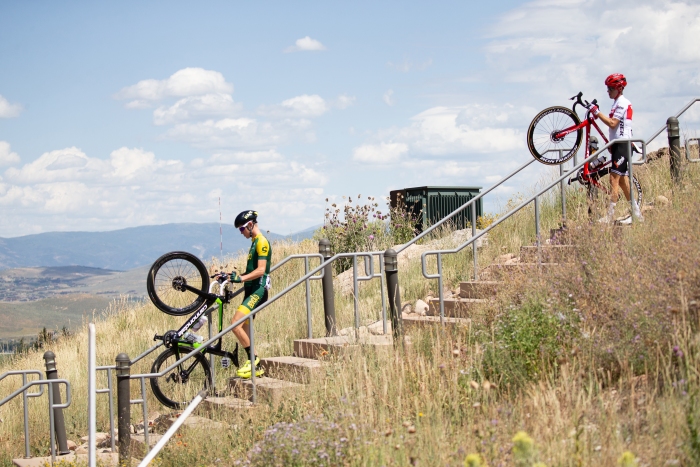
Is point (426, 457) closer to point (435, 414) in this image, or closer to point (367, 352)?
point (435, 414)

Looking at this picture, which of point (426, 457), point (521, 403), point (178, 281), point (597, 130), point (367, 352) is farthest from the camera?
point (597, 130)

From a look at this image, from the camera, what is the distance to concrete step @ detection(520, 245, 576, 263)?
9430 millimetres

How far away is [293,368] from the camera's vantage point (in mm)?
9914

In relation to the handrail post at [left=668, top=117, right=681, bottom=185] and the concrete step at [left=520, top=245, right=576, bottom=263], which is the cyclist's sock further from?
the handrail post at [left=668, top=117, right=681, bottom=185]

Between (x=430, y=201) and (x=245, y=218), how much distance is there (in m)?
11.4

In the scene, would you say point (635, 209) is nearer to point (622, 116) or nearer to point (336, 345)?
point (622, 116)

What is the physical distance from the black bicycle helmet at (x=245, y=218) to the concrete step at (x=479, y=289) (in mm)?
2953

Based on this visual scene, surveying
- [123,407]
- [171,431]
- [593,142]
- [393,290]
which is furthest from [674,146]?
[171,431]

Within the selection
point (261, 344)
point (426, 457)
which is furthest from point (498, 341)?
point (261, 344)

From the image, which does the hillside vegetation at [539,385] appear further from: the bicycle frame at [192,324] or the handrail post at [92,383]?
the handrail post at [92,383]

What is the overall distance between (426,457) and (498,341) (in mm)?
2153

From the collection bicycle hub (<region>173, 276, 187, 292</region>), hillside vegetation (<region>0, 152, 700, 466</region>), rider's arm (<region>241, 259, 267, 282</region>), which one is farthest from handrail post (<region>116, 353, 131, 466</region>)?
rider's arm (<region>241, 259, 267, 282</region>)

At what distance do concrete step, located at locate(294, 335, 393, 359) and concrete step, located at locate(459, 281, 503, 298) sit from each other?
4.43ft

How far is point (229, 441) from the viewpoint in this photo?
8109mm
